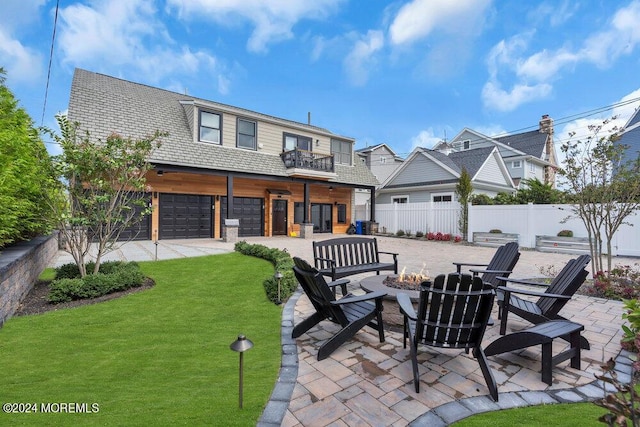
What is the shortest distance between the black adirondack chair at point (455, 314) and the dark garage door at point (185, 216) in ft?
44.7

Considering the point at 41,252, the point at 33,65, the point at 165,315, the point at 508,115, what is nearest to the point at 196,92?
the point at 33,65

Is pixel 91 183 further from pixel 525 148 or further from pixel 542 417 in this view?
pixel 525 148

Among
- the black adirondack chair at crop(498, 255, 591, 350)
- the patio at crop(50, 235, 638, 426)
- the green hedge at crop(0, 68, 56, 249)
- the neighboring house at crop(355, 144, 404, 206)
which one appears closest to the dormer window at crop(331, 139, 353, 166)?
the neighboring house at crop(355, 144, 404, 206)

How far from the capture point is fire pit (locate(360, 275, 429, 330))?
154 inches

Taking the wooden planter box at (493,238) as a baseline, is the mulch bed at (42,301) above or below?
below

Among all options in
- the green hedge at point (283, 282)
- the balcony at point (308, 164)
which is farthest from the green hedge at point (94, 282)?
the balcony at point (308, 164)

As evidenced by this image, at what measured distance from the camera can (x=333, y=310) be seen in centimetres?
336

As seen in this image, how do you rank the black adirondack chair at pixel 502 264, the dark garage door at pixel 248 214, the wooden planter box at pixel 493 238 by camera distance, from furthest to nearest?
the dark garage door at pixel 248 214 < the wooden planter box at pixel 493 238 < the black adirondack chair at pixel 502 264

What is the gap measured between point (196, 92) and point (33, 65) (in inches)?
431

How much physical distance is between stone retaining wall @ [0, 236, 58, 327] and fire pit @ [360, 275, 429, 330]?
4.71 m

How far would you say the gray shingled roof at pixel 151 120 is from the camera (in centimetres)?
1194

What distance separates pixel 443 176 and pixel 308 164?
863cm

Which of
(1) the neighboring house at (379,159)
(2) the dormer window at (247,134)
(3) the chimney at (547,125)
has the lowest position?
(2) the dormer window at (247,134)

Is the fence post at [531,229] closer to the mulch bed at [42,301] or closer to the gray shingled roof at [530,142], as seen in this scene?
the mulch bed at [42,301]
